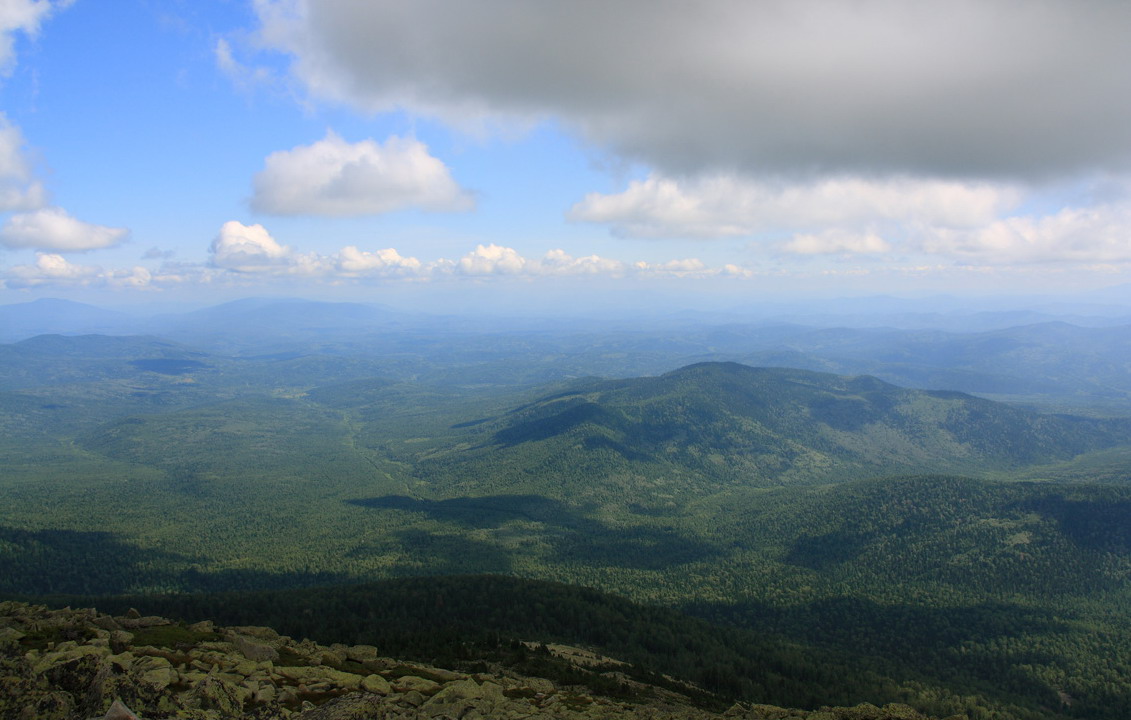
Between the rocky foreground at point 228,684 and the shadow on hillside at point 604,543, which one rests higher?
the rocky foreground at point 228,684

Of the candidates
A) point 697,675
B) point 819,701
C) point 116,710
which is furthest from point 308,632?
point 819,701

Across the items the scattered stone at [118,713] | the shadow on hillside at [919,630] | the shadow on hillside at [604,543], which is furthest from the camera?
the shadow on hillside at [604,543]

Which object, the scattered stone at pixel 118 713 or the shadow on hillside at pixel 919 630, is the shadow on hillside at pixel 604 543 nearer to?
the shadow on hillside at pixel 919 630

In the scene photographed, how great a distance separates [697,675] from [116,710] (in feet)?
259

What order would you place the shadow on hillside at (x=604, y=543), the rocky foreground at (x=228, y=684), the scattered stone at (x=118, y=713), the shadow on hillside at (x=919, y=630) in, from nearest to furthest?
the scattered stone at (x=118, y=713)
the rocky foreground at (x=228, y=684)
the shadow on hillside at (x=919, y=630)
the shadow on hillside at (x=604, y=543)

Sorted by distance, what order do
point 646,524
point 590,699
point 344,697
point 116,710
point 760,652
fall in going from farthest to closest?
point 646,524 < point 760,652 < point 590,699 < point 344,697 < point 116,710

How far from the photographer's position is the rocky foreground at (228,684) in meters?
33.9

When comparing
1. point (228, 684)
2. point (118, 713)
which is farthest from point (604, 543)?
point (118, 713)

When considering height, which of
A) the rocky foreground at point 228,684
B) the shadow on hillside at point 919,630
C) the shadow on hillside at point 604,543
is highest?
the rocky foreground at point 228,684

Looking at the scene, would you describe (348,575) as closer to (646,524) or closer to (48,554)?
(48,554)

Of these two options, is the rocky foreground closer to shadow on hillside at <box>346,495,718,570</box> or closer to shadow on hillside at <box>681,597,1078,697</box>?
shadow on hillside at <box>681,597,1078,697</box>

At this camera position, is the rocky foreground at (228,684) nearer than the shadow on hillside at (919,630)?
Yes

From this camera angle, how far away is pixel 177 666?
138 feet

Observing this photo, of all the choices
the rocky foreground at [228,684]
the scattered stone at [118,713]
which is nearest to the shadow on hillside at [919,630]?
the rocky foreground at [228,684]
